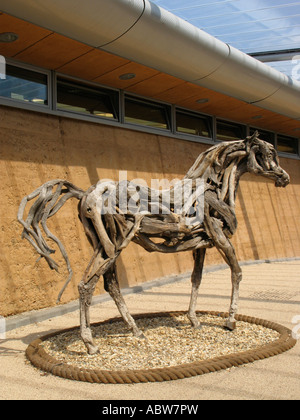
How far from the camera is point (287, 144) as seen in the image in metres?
14.6

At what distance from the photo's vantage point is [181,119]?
10.6 metres

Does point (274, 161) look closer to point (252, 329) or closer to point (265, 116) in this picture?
point (252, 329)

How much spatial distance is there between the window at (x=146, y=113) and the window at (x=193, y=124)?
48cm

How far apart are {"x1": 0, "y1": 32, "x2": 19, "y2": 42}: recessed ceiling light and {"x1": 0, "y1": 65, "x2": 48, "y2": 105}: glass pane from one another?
0.76 meters

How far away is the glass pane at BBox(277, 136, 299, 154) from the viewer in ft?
46.5

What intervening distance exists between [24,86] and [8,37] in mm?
1074

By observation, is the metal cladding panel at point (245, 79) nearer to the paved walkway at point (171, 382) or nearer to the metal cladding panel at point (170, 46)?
the metal cladding panel at point (170, 46)

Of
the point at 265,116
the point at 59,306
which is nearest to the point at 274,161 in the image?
the point at 59,306

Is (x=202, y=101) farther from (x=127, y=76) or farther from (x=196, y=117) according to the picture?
(x=127, y=76)

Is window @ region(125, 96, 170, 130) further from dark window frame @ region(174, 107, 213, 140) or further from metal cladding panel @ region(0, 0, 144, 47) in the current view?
metal cladding panel @ region(0, 0, 144, 47)

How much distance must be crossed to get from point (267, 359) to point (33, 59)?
5718 mm

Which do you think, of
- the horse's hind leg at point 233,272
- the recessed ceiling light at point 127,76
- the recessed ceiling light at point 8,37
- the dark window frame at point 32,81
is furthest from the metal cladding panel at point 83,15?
the horse's hind leg at point 233,272

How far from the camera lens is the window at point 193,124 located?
1049 centimetres
